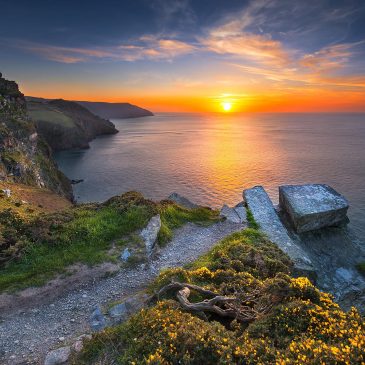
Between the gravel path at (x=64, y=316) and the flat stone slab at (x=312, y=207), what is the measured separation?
548 inches

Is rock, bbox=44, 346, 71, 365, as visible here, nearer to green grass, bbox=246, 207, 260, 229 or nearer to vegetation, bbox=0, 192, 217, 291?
vegetation, bbox=0, 192, 217, 291

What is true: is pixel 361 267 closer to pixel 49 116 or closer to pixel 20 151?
pixel 20 151

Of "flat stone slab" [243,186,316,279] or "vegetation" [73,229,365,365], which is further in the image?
"flat stone slab" [243,186,316,279]

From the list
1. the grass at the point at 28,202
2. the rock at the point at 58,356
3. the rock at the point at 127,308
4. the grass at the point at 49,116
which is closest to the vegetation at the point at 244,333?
the rock at the point at 58,356

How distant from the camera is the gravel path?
14320 mm

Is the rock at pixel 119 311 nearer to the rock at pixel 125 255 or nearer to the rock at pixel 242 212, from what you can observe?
the rock at pixel 125 255

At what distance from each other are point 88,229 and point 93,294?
18.8ft

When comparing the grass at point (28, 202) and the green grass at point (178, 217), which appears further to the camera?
the green grass at point (178, 217)

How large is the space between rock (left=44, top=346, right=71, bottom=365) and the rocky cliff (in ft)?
90.8

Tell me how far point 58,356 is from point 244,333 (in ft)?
25.1

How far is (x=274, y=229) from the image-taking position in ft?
99.3

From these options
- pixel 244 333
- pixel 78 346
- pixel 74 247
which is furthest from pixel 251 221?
pixel 78 346

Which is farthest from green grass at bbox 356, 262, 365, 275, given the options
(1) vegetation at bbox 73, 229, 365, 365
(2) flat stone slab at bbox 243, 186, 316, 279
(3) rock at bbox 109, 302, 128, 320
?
(3) rock at bbox 109, 302, 128, 320

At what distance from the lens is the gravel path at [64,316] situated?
14.3m
